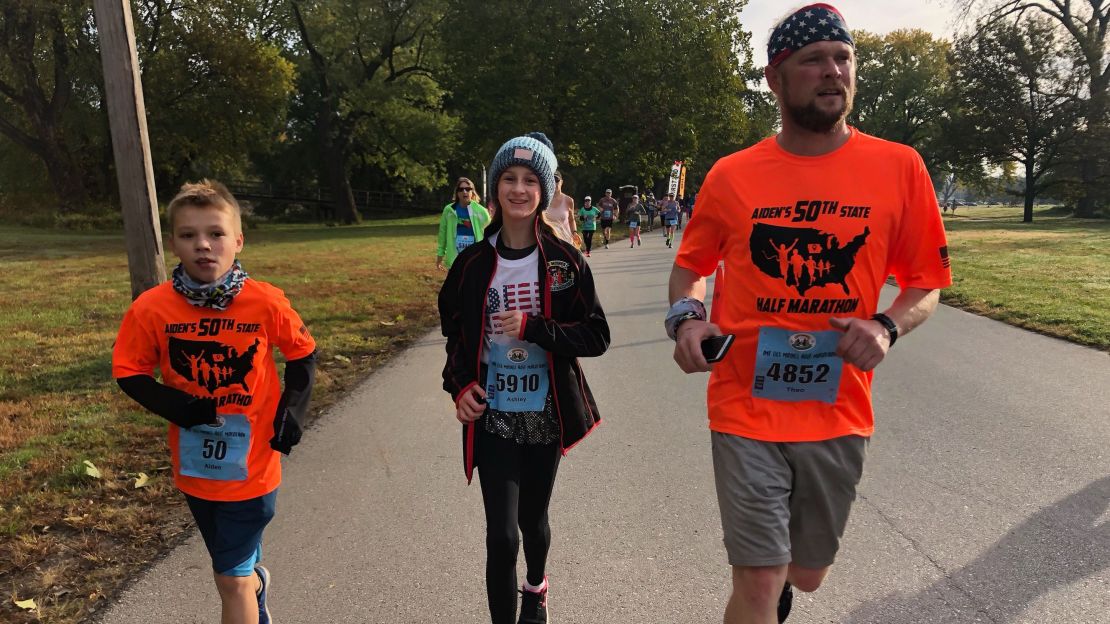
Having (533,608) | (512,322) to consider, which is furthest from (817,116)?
(533,608)

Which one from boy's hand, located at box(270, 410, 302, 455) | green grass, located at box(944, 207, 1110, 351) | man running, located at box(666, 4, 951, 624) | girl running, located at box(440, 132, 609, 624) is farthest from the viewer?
green grass, located at box(944, 207, 1110, 351)

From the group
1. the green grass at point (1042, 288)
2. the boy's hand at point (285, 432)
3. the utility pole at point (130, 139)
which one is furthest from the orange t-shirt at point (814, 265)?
the green grass at point (1042, 288)

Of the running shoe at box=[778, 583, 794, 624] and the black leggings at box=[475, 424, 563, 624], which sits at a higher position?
the black leggings at box=[475, 424, 563, 624]

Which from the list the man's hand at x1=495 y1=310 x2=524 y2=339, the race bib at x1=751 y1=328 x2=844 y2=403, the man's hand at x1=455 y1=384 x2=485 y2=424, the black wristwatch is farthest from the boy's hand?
the black wristwatch

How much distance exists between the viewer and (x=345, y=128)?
42.0 meters

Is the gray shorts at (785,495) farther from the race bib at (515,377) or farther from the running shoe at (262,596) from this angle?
the running shoe at (262,596)

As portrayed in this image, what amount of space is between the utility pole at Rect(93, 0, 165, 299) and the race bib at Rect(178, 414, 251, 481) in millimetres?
4953

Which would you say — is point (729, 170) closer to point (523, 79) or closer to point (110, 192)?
point (523, 79)

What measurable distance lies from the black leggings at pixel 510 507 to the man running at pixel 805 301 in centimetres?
77

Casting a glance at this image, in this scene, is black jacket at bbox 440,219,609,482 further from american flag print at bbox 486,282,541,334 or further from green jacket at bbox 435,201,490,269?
green jacket at bbox 435,201,490,269

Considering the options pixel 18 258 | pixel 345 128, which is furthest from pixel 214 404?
pixel 345 128

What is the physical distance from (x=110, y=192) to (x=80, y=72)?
560 cm

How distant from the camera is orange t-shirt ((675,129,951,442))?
6.85ft

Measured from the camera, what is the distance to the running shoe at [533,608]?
2.71 m
